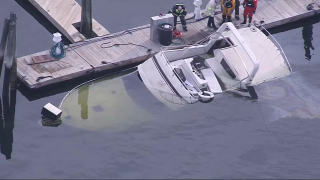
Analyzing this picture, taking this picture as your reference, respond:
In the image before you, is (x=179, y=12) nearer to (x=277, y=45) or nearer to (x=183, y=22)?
(x=183, y=22)

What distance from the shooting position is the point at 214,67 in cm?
3594

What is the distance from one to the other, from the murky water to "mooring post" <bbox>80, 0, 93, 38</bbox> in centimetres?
378

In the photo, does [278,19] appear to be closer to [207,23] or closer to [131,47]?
[207,23]

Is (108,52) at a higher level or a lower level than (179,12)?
lower

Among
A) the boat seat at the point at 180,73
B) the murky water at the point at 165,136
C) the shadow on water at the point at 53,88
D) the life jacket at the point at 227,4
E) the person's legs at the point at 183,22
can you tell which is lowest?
the murky water at the point at 165,136

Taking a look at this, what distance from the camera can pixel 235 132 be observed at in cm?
3300

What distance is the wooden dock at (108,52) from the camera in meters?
34.9

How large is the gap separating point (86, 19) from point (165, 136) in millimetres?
9122

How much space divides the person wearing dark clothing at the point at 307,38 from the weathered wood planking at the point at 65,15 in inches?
463

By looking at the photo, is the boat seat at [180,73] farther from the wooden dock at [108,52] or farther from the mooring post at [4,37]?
the mooring post at [4,37]

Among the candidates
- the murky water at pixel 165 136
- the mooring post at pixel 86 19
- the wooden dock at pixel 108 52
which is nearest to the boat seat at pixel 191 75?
the murky water at pixel 165 136

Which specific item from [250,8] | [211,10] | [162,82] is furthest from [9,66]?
[250,8]

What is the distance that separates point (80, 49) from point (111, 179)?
370 inches

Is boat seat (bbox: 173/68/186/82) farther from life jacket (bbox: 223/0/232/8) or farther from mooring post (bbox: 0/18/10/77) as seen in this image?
mooring post (bbox: 0/18/10/77)
